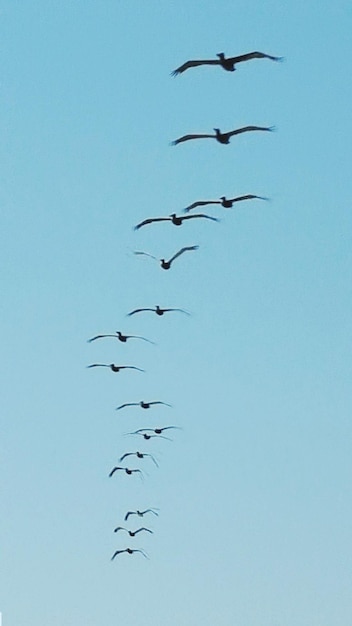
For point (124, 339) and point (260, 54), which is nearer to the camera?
point (260, 54)

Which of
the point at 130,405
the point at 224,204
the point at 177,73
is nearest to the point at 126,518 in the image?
the point at 130,405

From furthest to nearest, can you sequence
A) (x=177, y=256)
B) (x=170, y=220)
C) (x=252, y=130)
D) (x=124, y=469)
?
(x=124, y=469), (x=177, y=256), (x=170, y=220), (x=252, y=130)

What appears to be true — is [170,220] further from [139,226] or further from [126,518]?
[126,518]

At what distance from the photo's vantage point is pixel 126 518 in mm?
124188

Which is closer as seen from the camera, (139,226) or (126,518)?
(139,226)

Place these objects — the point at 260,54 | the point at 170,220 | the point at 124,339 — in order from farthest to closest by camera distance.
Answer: the point at 124,339 < the point at 170,220 < the point at 260,54

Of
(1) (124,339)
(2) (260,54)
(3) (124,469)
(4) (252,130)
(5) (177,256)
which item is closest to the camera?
(2) (260,54)

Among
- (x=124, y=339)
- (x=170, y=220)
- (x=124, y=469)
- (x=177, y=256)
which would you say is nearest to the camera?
(x=170, y=220)

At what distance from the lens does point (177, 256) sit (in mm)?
92688

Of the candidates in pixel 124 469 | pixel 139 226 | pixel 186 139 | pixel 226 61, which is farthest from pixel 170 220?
pixel 124 469

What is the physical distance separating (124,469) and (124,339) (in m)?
15.9

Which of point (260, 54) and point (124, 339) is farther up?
point (124, 339)

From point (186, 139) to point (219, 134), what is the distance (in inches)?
62.0

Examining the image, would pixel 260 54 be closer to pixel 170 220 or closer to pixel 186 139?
pixel 186 139
